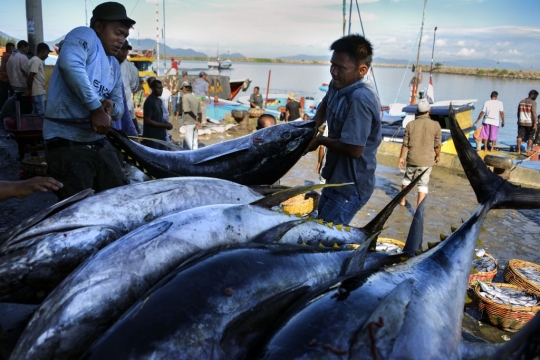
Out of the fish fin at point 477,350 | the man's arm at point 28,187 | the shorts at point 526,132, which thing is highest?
the man's arm at point 28,187

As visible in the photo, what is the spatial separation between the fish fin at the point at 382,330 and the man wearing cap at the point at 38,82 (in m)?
10.1

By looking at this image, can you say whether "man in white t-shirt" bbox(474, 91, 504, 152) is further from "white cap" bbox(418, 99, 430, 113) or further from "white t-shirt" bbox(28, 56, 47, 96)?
"white t-shirt" bbox(28, 56, 47, 96)

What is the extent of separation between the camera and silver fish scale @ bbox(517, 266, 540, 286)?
15.4 ft

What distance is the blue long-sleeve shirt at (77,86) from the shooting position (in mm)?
2314

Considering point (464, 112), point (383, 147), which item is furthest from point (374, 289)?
point (464, 112)

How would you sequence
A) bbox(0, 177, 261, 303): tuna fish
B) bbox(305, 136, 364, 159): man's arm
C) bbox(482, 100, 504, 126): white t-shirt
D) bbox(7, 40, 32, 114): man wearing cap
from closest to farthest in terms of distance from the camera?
bbox(0, 177, 261, 303): tuna fish, bbox(305, 136, 364, 159): man's arm, bbox(7, 40, 32, 114): man wearing cap, bbox(482, 100, 504, 126): white t-shirt

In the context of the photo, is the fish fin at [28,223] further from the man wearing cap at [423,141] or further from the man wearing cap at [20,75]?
the man wearing cap at [20,75]

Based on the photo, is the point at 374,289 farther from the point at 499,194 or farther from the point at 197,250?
the point at 499,194

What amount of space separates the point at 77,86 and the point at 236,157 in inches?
39.2

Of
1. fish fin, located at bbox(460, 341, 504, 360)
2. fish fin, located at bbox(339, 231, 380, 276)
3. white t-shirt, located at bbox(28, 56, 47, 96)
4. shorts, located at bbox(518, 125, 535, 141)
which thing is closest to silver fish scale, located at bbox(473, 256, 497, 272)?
fish fin, located at bbox(460, 341, 504, 360)

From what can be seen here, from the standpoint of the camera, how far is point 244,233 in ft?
5.01

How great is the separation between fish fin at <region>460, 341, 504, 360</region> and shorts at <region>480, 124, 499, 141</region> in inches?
555

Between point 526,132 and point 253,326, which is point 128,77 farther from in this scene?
point 526,132

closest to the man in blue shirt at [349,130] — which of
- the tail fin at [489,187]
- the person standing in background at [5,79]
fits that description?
the tail fin at [489,187]
